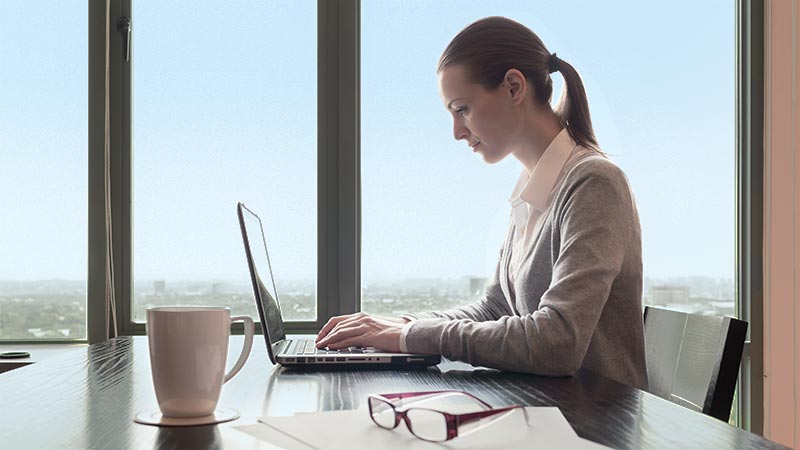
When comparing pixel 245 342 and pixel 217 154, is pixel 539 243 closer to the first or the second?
pixel 245 342

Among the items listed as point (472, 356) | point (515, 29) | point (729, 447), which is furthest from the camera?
point (515, 29)

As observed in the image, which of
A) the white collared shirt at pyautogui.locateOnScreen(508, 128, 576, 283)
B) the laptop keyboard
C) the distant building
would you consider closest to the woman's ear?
the white collared shirt at pyautogui.locateOnScreen(508, 128, 576, 283)

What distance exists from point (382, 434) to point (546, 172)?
35.6 inches

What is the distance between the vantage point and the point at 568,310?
1228mm

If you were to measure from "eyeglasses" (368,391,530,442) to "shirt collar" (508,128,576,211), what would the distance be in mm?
771

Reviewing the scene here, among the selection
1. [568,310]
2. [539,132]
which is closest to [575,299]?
[568,310]

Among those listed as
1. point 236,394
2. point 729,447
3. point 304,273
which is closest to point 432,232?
point 304,273

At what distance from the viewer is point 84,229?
252 centimetres

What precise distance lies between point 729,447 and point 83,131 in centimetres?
226

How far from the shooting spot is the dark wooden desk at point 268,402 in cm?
73

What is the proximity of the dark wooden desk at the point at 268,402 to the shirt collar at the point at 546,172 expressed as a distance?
0.41m

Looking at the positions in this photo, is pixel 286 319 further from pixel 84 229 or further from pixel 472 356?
pixel 472 356

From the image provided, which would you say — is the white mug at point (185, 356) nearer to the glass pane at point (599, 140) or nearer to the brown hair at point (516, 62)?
the brown hair at point (516, 62)

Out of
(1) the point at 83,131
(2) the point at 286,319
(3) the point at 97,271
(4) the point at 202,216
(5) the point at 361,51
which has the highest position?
(5) the point at 361,51
